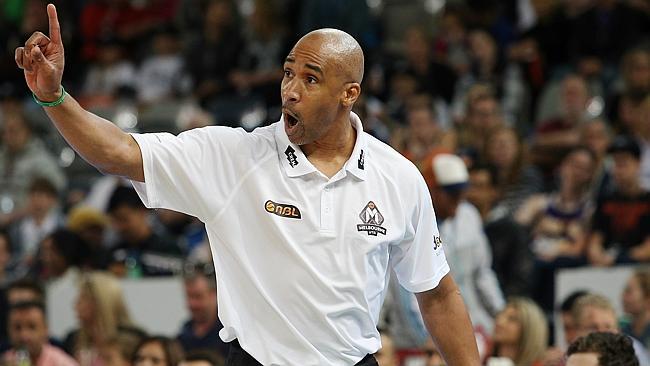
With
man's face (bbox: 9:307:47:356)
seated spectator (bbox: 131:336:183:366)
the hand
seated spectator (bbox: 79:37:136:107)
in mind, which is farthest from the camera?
seated spectator (bbox: 79:37:136:107)

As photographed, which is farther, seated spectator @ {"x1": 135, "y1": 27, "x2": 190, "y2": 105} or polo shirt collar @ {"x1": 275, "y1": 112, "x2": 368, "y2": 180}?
seated spectator @ {"x1": 135, "y1": 27, "x2": 190, "y2": 105}

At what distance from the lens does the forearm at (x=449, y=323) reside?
15.8 feet

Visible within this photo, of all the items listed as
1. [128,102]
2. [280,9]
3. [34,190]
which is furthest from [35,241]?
[280,9]

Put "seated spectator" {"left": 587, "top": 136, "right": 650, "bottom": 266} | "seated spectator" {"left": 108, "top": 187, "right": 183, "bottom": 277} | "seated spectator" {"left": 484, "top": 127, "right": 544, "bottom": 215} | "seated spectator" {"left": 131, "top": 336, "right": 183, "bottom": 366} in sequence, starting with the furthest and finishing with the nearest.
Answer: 1. "seated spectator" {"left": 484, "top": 127, "right": 544, "bottom": 215}
2. "seated spectator" {"left": 108, "top": 187, "right": 183, "bottom": 277}
3. "seated spectator" {"left": 587, "top": 136, "right": 650, "bottom": 266}
4. "seated spectator" {"left": 131, "top": 336, "right": 183, "bottom": 366}

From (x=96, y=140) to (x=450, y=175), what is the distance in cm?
464

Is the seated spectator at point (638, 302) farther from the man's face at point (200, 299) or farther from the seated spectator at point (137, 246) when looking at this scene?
the seated spectator at point (137, 246)

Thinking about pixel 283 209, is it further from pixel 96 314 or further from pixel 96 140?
pixel 96 314

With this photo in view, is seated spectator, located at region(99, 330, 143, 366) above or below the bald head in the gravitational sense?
below

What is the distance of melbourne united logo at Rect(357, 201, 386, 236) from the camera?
4.54 meters

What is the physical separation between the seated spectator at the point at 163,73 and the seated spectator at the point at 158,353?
6.41 metres

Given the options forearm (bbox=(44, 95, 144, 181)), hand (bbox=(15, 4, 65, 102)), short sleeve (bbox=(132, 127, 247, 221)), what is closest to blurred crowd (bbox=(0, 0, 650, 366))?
short sleeve (bbox=(132, 127, 247, 221))

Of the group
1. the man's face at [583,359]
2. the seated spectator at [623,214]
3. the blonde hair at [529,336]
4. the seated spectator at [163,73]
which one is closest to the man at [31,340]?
the blonde hair at [529,336]

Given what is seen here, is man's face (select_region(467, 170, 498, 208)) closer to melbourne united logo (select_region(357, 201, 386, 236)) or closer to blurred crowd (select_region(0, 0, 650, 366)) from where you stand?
blurred crowd (select_region(0, 0, 650, 366))

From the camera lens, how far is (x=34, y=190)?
38.1 ft
